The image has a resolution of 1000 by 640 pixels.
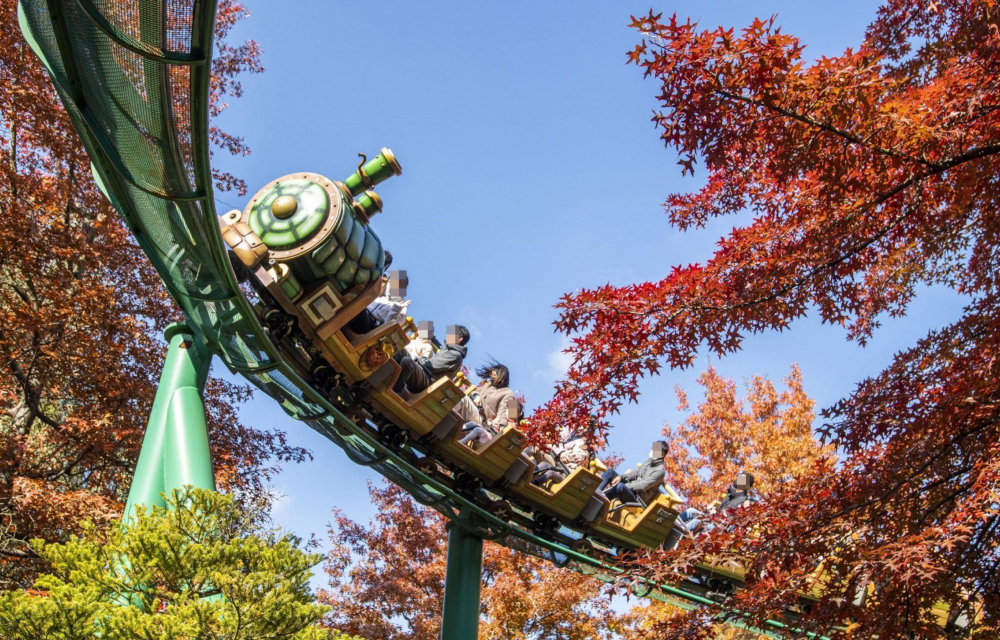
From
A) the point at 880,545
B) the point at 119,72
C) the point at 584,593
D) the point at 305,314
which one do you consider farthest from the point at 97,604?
the point at 584,593

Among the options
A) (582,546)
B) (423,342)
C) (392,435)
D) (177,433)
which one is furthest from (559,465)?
(177,433)

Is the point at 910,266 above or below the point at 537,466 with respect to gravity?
above

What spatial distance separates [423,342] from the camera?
25.0 feet

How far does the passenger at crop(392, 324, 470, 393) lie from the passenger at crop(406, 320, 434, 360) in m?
0.57

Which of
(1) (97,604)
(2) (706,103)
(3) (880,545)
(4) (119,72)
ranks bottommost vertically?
(1) (97,604)

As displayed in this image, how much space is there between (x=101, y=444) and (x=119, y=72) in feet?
17.0

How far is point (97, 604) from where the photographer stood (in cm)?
321

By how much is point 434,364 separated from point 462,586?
1928 millimetres

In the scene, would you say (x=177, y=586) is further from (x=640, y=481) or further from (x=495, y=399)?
(x=640, y=481)

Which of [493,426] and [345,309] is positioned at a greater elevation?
[493,426]

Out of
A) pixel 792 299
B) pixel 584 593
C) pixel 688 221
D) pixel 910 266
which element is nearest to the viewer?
pixel 792 299

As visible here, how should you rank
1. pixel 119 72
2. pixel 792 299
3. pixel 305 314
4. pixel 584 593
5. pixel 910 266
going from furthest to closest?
1. pixel 584 593
2. pixel 910 266
3. pixel 305 314
4. pixel 792 299
5. pixel 119 72

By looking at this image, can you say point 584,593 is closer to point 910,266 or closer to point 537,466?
point 537,466

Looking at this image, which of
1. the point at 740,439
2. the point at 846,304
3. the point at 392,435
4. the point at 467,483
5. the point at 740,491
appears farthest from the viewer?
the point at 740,439
